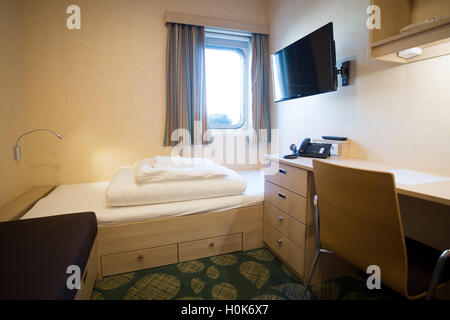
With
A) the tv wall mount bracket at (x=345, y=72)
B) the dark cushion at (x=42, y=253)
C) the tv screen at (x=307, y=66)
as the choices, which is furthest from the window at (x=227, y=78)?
the dark cushion at (x=42, y=253)

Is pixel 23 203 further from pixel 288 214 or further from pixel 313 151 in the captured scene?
pixel 313 151

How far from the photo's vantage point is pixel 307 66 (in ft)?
6.78

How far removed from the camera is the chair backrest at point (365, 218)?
925 millimetres

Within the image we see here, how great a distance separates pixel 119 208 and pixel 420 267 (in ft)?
5.95

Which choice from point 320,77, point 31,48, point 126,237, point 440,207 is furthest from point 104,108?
point 440,207

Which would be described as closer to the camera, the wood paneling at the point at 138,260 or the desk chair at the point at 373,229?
the desk chair at the point at 373,229

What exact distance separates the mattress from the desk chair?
3.03 feet

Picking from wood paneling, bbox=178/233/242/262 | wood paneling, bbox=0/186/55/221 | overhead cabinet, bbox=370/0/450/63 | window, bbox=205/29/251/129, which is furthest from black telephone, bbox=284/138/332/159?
wood paneling, bbox=0/186/55/221

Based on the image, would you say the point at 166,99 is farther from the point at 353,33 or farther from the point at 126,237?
the point at 353,33

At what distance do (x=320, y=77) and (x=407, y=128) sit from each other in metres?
0.72

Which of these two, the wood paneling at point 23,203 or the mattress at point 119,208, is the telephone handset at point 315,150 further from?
the wood paneling at point 23,203

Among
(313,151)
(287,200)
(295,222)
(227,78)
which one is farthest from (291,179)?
(227,78)

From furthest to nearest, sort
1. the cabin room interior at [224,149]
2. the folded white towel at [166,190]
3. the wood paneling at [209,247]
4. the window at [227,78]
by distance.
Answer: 1. the window at [227,78]
2. the wood paneling at [209,247]
3. the folded white towel at [166,190]
4. the cabin room interior at [224,149]

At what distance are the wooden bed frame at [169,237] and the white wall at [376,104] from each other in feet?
3.34
